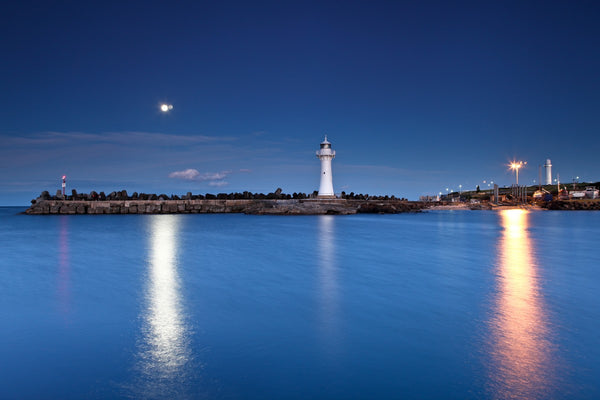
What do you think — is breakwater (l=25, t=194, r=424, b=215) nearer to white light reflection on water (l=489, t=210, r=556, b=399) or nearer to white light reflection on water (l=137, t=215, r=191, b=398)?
white light reflection on water (l=137, t=215, r=191, b=398)

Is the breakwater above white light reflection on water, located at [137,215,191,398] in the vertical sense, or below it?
above

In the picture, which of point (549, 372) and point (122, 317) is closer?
point (549, 372)

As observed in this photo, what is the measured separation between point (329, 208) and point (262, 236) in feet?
58.7

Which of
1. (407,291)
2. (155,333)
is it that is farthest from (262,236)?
(155,333)

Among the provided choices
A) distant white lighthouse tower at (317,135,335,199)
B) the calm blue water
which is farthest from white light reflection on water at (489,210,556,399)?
distant white lighthouse tower at (317,135,335,199)

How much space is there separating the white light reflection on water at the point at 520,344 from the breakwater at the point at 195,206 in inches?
1052

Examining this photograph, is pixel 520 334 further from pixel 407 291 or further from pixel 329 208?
pixel 329 208

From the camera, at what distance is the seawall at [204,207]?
110 ft

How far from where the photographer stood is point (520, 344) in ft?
12.4

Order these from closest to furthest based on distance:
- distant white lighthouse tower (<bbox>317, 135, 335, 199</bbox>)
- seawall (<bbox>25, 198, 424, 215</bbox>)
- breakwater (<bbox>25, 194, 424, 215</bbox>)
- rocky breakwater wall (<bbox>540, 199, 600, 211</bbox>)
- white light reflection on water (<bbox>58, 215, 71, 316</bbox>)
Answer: white light reflection on water (<bbox>58, 215, 71, 316</bbox>) → seawall (<bbox>25, 198, 424, 215</bbox>) → breakwater (<bbox>25, 194, 424, 215</bbox>) → distant white lighthouse tower (<bbox>317, 135, 335, 199</bbox>) → rocky breakwater wall (<bbox>540, 199, 600, 211</bbox>)

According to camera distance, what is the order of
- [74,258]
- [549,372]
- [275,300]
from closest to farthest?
[549,372], [275,300], [74,258]

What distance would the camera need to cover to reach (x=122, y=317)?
4.92m

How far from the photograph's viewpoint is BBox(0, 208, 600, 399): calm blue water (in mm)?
2994

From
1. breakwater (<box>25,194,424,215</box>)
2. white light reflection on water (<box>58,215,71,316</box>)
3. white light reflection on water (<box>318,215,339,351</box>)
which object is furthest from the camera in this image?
breakwater (<box>25,194,424,215</box>)
